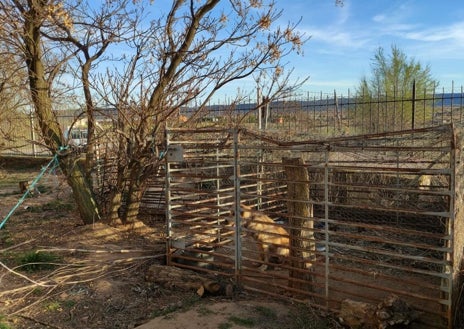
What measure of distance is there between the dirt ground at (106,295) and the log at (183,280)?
7 cm

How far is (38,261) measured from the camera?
631cm

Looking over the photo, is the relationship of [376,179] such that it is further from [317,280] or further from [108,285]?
[108,285]

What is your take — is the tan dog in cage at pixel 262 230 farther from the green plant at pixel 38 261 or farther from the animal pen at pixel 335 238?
the green plant at pixel 38 261

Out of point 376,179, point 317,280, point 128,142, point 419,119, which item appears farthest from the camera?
point 419,119

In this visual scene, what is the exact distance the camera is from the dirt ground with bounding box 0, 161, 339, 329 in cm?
486

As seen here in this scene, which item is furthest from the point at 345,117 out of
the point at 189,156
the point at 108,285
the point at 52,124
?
the point at 108,285

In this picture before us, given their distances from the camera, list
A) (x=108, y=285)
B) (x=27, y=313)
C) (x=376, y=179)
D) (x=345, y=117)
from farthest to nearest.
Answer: (x=345, y=117)
(x=376, y=179)
(x=108, y=285)
(x=27, y=313)

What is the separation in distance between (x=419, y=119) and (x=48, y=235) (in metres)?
14.4

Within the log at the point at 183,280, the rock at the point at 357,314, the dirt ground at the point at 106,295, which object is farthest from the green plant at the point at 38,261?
the rock at the point at 357,314

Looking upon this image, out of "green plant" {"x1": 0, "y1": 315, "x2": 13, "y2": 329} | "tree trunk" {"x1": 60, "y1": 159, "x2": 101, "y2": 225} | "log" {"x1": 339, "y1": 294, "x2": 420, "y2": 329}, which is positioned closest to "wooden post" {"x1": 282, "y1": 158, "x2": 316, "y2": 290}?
"log" {"x1": 339, "y1": 294, "x2": 420, "y2": 329}

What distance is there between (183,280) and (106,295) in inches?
38.2

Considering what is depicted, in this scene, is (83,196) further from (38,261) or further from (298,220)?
(298,220)

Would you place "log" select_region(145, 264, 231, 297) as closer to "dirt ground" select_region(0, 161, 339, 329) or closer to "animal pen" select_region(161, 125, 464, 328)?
"dirt ground" select_region(0, 161, 339, 329)

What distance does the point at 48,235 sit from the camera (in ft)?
26.0
